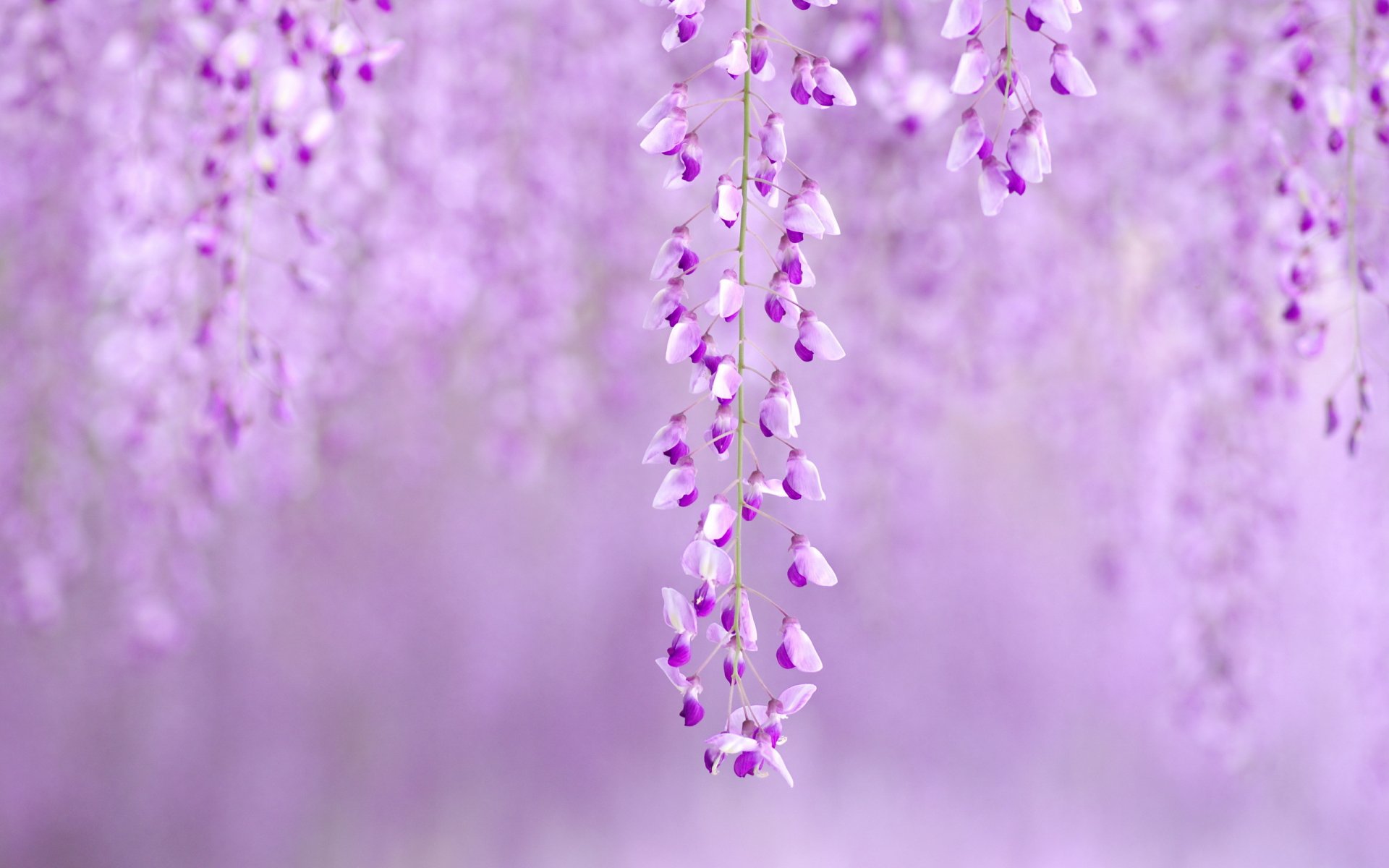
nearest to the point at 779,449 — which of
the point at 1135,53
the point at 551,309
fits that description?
the point at 551,309

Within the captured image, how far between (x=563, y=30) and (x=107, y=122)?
74 centimetres

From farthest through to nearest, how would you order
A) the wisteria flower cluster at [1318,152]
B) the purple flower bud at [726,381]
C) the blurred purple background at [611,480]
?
the blurred purple background at [611,480]
the wisteria flower cluster at [1318,152]
the purple flower bud at [726,381]

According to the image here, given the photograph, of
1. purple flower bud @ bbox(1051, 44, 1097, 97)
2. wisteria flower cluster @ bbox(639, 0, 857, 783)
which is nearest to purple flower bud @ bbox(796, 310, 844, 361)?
wisteria flower cluster @ bbox(639, 0, 857, 783)

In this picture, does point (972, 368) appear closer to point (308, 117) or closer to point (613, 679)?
point (308, 117)

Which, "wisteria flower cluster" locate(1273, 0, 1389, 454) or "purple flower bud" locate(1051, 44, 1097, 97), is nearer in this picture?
"purple flower bud" locate(1051, 44, 1097, 97)

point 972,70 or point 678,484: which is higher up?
point 972,70

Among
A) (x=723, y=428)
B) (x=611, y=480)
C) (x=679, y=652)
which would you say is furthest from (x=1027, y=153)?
(x=611, y=480)

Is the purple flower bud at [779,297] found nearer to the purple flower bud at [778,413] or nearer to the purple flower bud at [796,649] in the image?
the purple flower bud at [778,413]

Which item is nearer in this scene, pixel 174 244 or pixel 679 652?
pixel 679 652

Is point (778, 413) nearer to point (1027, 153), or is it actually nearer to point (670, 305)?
point (670, 305)

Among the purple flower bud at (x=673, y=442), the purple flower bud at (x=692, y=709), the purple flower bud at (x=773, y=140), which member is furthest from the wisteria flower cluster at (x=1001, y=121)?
the purple flower bud at (x=692, y=709)

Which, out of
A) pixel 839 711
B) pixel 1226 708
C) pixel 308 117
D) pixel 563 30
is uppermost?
pixel 563 30

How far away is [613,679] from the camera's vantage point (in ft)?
10.8

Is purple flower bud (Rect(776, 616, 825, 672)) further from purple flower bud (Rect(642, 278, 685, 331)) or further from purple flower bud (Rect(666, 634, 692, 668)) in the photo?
purple flower bud (Rect(642, 278, 685, 331))
